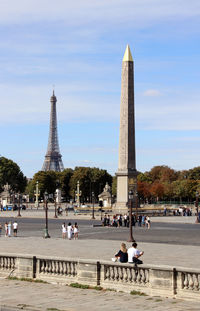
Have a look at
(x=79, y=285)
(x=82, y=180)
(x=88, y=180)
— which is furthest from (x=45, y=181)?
(x=79, y=285)

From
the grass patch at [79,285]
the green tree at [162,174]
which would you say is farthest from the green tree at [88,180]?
the grass patch at [79,285]

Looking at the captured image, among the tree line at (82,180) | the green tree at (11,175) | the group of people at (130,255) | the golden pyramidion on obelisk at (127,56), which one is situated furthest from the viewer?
the green tree at (11,175)

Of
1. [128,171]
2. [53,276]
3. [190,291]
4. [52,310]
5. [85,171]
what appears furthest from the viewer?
[85,171]

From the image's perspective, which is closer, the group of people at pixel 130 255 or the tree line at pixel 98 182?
the group of people at pixel 130 255

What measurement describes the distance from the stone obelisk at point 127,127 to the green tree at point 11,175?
93.4 m

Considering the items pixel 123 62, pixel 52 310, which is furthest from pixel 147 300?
pixel 123 62

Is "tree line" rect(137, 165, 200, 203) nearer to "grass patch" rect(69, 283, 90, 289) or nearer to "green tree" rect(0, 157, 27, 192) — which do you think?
"green tree" rect(0, 157, 27, 192)

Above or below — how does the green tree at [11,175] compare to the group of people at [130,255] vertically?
above

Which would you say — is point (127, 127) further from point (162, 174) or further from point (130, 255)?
point (162, 174)

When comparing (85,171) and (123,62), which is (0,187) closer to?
(85,171)

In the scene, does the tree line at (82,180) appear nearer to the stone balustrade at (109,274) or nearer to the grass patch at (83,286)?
the stone balustrade at (109,274)

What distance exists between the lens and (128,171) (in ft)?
273

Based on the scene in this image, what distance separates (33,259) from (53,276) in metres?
1.02

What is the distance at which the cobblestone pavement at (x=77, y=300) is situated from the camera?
623 inches
